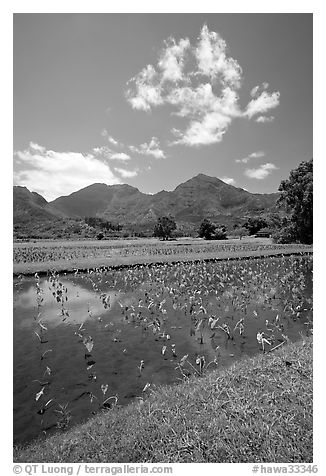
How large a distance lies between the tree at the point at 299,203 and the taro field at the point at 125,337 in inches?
1155

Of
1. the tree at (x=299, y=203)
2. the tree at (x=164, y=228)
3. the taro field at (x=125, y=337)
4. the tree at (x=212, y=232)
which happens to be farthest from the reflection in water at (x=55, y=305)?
the tree at (x=164, y=228)

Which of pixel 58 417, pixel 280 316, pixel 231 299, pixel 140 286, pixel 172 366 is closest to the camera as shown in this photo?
pixel 58 417

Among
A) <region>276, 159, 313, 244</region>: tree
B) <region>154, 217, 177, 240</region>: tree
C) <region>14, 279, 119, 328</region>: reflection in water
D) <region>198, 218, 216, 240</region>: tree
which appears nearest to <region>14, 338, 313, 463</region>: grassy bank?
<region>14, 279, 119, 328</region>: reflection in water

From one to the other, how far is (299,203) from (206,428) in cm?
4849

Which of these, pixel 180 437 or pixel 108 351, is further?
pixel 108 351

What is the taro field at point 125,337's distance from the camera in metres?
7.95

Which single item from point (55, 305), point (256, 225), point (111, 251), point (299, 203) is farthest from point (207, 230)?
point (55, 305)

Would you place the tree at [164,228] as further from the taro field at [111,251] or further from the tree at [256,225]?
the taro field at [111,251]

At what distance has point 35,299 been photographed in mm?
17812
